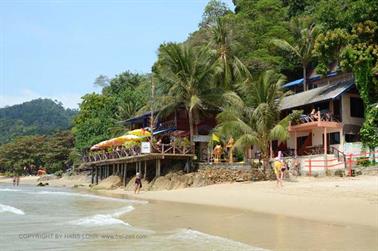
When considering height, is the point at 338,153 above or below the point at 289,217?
above

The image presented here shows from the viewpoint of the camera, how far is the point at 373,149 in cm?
2792

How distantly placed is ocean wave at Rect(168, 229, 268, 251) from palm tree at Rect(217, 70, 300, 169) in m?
15.4

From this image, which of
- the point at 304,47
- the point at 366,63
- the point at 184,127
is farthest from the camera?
the point at 304,47

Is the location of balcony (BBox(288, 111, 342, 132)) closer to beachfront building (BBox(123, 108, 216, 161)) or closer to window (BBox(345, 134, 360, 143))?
window (BBox(345, 134, 360, 143))

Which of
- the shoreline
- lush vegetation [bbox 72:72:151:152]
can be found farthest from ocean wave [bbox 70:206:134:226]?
lush vegetation [bbox 72:72:151:152]

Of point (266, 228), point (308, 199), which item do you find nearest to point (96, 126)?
point (308, 199)

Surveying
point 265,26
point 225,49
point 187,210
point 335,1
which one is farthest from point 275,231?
point 265,26

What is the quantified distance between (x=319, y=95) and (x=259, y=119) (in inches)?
294

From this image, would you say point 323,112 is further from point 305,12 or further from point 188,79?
point 305,12

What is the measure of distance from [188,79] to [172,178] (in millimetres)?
7058

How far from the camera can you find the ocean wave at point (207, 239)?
30.7 feet

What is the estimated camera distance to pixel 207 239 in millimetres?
10531

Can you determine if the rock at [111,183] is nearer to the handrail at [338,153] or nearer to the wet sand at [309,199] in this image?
the wet sand at [309,199]

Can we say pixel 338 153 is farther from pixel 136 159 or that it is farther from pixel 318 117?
pixel 136 159
